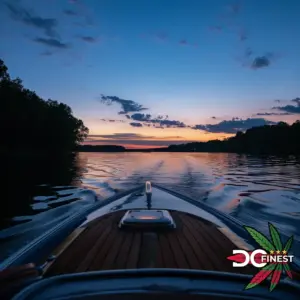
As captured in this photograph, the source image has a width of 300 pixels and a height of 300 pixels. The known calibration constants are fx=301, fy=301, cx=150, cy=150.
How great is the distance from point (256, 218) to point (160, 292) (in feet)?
31.2

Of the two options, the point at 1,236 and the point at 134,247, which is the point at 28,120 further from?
the point at 134,247

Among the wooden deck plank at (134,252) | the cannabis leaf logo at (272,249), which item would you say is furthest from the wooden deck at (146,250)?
the cannabis leaf logo at (272,249)

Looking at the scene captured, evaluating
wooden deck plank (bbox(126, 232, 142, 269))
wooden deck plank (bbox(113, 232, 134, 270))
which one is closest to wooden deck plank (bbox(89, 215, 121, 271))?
wooden deck plank (bbox(113, 232, 134, 270))

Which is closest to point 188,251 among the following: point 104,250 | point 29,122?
point 104,250

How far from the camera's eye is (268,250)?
2.87m

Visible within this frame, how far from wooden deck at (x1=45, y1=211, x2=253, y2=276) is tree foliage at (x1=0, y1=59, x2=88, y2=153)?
2334 inches

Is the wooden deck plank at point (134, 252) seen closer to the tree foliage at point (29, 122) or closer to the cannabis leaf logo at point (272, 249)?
the cannabis leaf logo at point (272, 249)

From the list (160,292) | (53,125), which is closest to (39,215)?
(160,292)

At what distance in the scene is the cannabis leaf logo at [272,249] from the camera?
2678mm

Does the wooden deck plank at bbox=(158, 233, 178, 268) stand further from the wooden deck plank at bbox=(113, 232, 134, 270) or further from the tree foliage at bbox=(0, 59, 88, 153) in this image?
the tree foliage at bbox=(0, 59, 88, 153)

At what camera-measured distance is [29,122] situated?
6938 cm

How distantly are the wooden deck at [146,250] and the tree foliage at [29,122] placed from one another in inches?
2334

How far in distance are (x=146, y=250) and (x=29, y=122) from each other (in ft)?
231

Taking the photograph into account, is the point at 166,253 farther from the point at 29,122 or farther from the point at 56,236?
the point at 29,122
